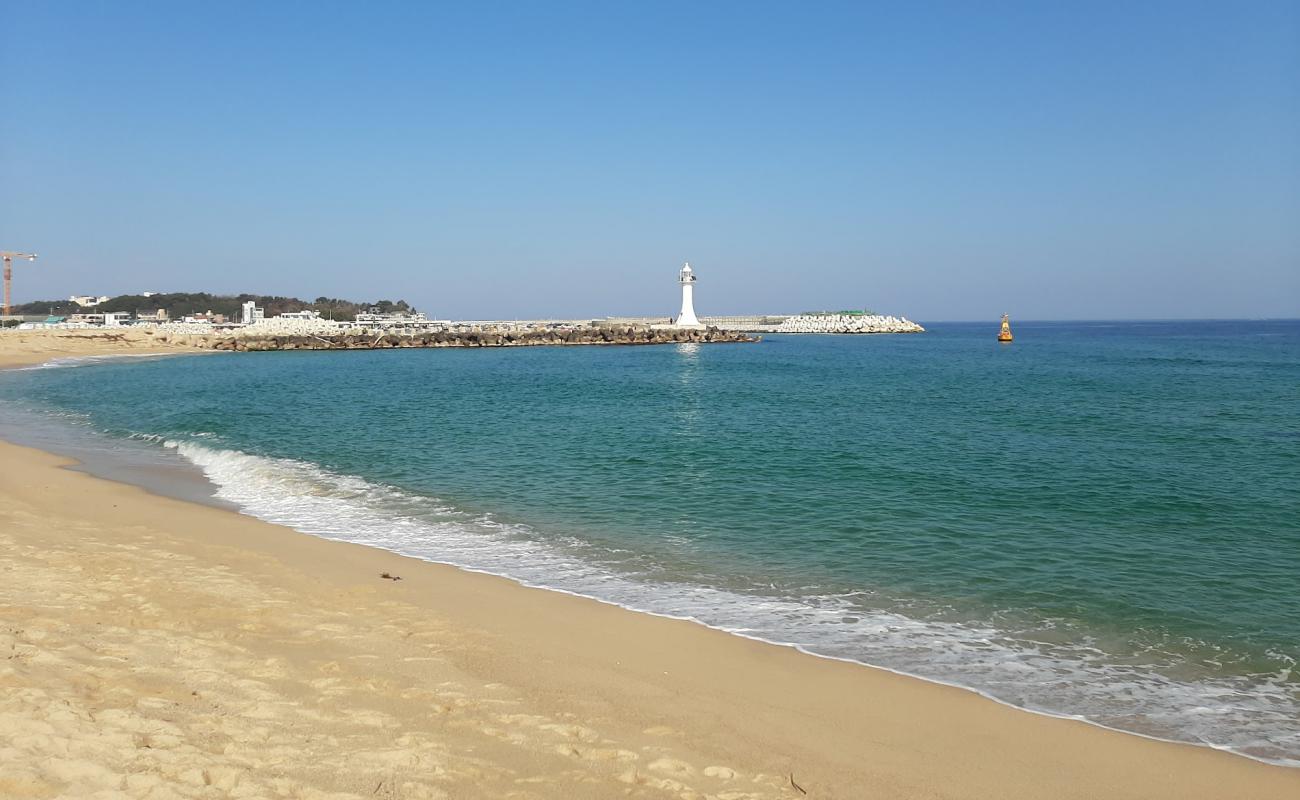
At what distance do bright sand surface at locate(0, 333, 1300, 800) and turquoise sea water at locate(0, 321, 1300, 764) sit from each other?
72 cm

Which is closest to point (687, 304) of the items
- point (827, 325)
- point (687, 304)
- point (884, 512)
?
point (687, 304)

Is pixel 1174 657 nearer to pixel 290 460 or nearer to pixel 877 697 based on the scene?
pixel 877 697

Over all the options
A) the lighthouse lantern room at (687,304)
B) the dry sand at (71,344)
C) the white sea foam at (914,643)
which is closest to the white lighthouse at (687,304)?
the lighthouse lantern room at (687,304)

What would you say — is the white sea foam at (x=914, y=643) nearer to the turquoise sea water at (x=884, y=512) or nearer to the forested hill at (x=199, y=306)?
the turquoise sea water at (x=884, y=512)

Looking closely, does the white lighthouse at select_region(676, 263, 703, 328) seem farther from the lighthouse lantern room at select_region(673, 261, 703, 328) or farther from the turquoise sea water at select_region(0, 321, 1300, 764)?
the turquoise sea water at select_region(0, 321, 1300, 764)

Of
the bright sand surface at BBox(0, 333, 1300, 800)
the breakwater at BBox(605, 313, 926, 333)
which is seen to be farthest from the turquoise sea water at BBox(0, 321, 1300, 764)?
the breakwater at BBox(605, 313, 926, 333)

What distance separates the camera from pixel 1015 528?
11.3 meters

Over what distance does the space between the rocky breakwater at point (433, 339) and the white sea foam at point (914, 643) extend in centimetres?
7271

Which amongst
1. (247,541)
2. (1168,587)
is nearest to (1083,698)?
(1168,587)

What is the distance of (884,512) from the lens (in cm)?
1217

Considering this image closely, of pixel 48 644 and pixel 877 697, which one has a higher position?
pixel 48 644

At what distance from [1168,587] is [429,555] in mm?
8268

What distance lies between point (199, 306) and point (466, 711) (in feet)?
535

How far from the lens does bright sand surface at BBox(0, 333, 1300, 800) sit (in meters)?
4.32
